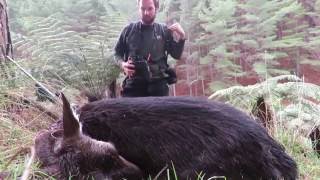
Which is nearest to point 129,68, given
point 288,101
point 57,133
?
point 57,133

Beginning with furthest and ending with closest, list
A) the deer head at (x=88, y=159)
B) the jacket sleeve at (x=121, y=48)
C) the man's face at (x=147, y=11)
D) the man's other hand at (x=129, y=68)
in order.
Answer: the jacket sleeve at (x=121, y=48), the man's face at (x=147, y=11), the man's other hand at (x=129, y=68), the deer head at (x=88, y=159)

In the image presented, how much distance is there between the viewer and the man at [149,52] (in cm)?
448

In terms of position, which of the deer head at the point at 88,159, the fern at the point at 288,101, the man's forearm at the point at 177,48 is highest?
the man's forearm at the point at 177,48

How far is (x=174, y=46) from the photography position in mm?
4590

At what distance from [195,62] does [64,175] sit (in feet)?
74.8

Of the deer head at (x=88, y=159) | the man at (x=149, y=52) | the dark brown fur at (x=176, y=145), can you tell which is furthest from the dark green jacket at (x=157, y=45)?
the deer head at (x=88, y=159)

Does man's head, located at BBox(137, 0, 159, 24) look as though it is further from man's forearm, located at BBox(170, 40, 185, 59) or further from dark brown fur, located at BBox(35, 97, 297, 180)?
dark brown fur, located at BBox(35, 97, 297, 180)

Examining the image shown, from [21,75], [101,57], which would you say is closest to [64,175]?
[21,75]

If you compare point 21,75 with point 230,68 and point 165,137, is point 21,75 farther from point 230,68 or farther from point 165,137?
point 230,68

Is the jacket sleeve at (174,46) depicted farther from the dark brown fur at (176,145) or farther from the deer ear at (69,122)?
the deer ear at (69,122)

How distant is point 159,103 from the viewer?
267 centimetres

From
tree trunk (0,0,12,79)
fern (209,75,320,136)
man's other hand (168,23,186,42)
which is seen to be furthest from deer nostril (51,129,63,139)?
fern (209,75,320,136)

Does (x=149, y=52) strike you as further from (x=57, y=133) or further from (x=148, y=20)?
(x=57, y=133)

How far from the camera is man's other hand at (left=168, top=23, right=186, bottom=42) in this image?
4484mm
